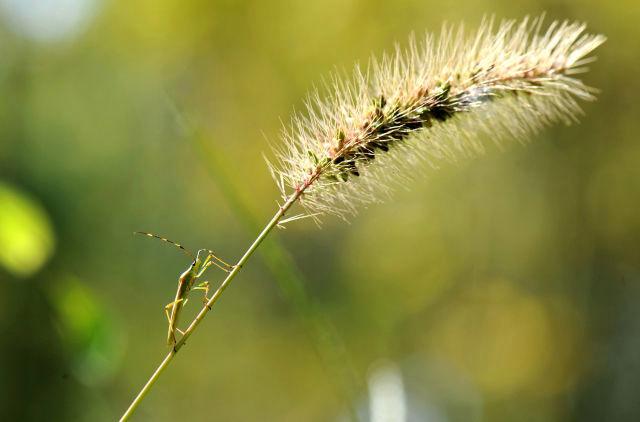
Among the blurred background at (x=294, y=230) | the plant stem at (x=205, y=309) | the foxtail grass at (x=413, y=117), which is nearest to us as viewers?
the plant stem at (x=205, y=309)

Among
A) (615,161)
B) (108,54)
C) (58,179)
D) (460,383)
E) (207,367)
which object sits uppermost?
(615,161)

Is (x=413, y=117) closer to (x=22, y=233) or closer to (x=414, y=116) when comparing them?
(x=414, y=116)

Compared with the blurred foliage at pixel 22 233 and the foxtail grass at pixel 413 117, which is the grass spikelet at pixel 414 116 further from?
the blurred foliage at pixel 22 233

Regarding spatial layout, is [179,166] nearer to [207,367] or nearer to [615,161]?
[207,367]

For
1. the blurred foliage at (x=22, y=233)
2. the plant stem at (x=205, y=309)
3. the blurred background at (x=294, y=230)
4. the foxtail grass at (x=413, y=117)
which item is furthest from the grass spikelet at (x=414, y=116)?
the blurred background at (x=294, y=230)

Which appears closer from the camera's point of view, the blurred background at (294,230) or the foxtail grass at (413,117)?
the foxtail grass at (413,117)

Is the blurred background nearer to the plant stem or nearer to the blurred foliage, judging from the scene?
the blurred foliage

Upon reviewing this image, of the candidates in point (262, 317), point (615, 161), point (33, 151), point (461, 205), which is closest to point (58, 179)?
point (33, 151)

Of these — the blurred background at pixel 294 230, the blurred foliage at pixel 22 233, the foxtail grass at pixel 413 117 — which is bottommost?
the blurred foliage at pixel 22 233
